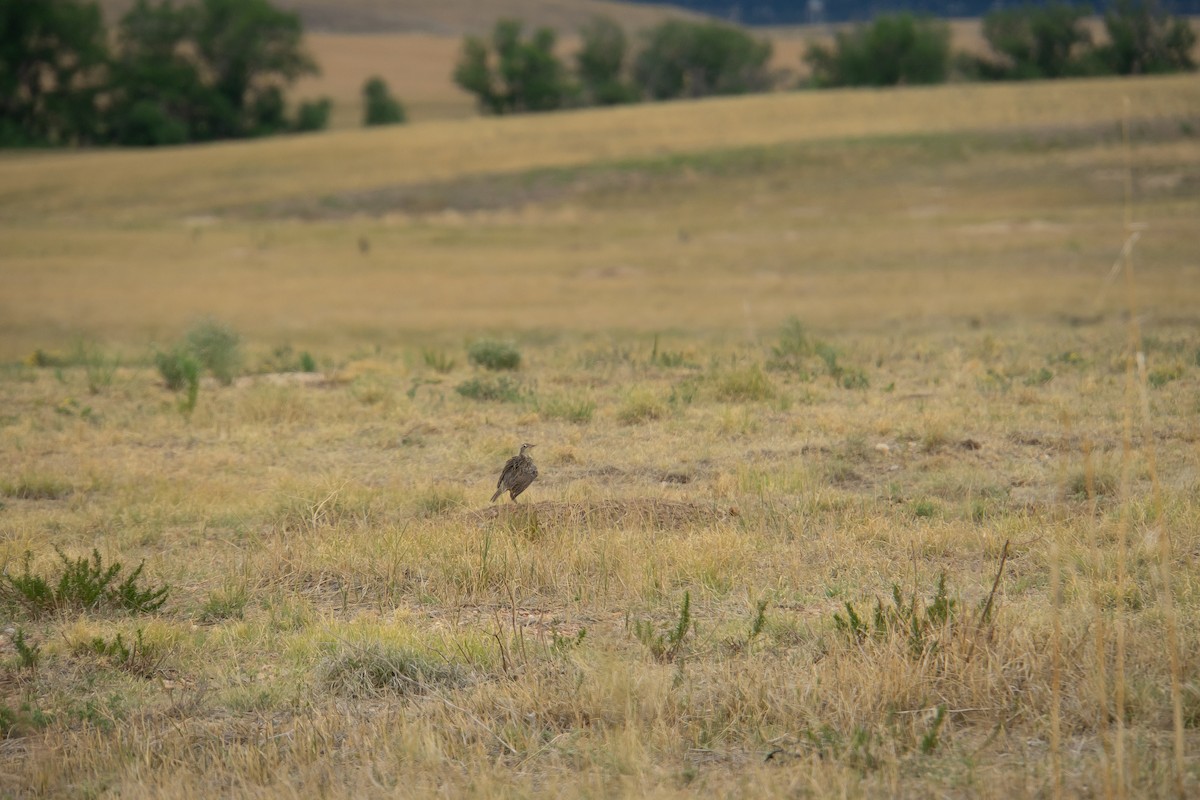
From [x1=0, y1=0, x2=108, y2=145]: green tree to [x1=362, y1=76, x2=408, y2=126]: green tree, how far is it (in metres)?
19.5

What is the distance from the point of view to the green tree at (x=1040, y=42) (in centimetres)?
9062

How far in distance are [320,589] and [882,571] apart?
9.83 ft

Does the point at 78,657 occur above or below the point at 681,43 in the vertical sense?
below

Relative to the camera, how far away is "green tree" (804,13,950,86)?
88500 mm

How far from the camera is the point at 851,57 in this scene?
91.3 metres

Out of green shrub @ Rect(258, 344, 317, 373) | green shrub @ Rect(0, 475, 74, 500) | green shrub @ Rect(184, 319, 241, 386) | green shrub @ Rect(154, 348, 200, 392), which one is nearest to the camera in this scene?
green shrub @ Rect(0, 475, 74, 500)

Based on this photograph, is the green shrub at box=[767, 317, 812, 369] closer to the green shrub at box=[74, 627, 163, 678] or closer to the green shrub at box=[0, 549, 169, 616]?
the green shrub at box=[0, 549, 169, 616]

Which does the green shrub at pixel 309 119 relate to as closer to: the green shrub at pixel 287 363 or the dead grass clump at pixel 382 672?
the green shrub at pixel 287 363

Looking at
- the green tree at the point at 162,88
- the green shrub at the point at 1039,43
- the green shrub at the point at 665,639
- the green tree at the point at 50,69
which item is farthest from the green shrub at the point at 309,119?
the green shrub at the point at 665,639

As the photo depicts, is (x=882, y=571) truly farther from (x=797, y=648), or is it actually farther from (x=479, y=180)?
(x=479, y=180)

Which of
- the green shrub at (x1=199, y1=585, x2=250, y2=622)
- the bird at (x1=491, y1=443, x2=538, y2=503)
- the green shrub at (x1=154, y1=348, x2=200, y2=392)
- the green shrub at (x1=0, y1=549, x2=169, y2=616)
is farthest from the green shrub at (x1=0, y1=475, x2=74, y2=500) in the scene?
the green shrub at (x1=154, y1=348, x2=200, y2=392)

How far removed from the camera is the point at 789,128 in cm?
5912

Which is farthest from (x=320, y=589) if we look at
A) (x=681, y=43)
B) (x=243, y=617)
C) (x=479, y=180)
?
(x=681, y=43)

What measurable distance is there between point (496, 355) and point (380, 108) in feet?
266
